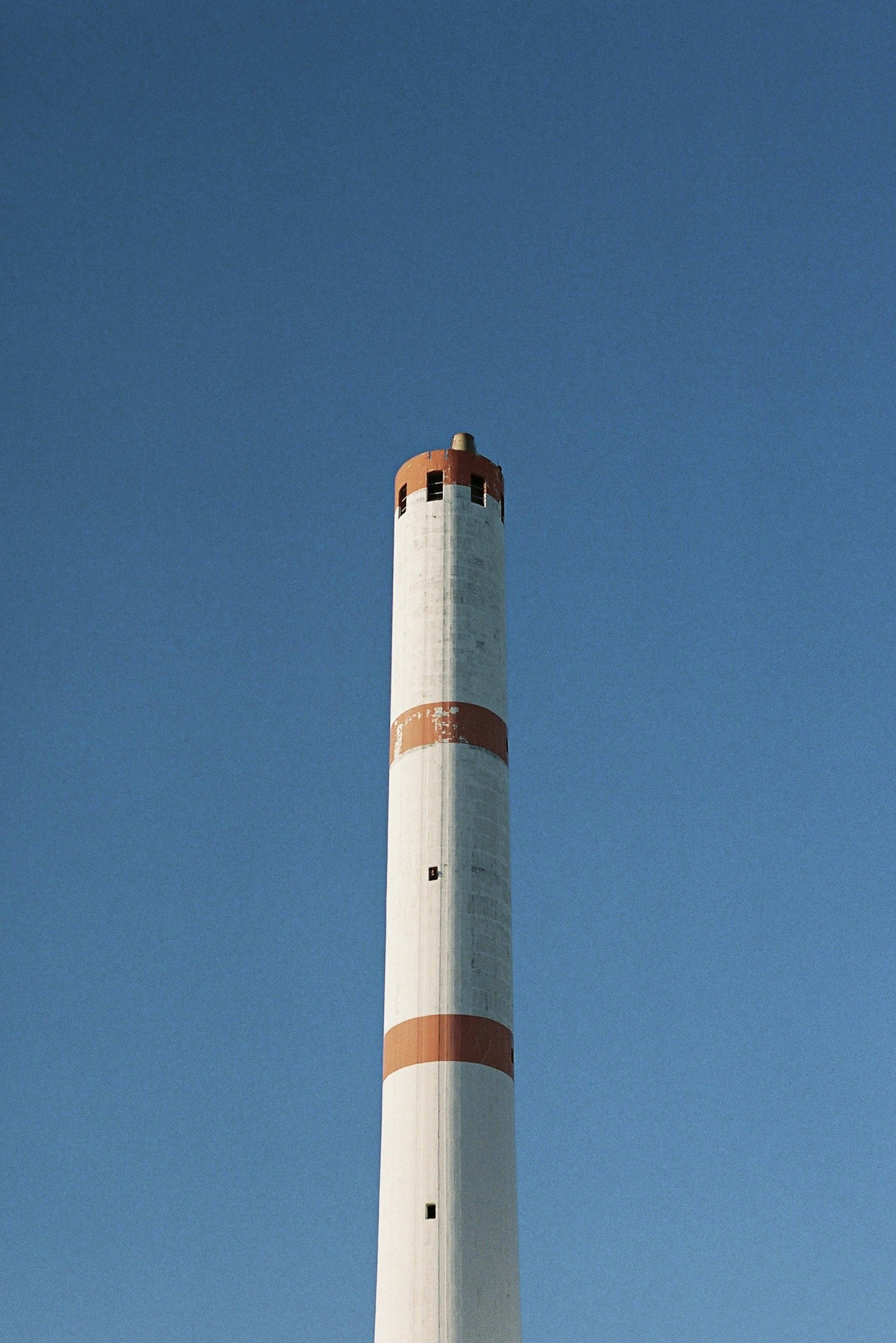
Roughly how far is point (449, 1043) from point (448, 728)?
25.9ft

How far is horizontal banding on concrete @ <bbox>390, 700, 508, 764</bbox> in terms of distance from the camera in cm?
4197

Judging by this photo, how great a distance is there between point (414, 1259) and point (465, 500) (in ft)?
63.7

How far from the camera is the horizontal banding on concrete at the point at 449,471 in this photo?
151 feet

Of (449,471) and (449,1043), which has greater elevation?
(449,471)

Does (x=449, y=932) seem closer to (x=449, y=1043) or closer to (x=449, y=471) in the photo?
(x=449, y=1043)

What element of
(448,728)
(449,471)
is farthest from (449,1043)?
(449,471)

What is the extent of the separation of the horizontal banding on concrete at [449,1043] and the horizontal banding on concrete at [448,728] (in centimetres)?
694

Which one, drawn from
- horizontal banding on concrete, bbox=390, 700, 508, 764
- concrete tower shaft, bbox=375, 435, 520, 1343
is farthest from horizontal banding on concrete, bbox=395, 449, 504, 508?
horizontal banding on concrete, bbox=390, 700, 508, 764

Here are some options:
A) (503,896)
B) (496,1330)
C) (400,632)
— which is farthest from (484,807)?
(496,1330)

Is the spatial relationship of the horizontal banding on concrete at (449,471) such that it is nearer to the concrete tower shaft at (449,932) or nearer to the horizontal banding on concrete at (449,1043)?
the concrete tower shaft at (449,932)

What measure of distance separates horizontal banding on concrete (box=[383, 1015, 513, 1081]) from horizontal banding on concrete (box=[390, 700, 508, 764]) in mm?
6935

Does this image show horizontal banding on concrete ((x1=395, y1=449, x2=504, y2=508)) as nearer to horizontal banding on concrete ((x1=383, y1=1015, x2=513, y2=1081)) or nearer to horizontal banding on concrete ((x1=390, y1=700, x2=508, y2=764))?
horizontal banding on concrete ((x1=390, y1=700, x2=508, y2=764))

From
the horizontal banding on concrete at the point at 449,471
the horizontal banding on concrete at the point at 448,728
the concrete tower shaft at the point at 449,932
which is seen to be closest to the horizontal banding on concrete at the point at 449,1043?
the concrete tower shaft at the point at 449,932

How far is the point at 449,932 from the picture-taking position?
129 ft
